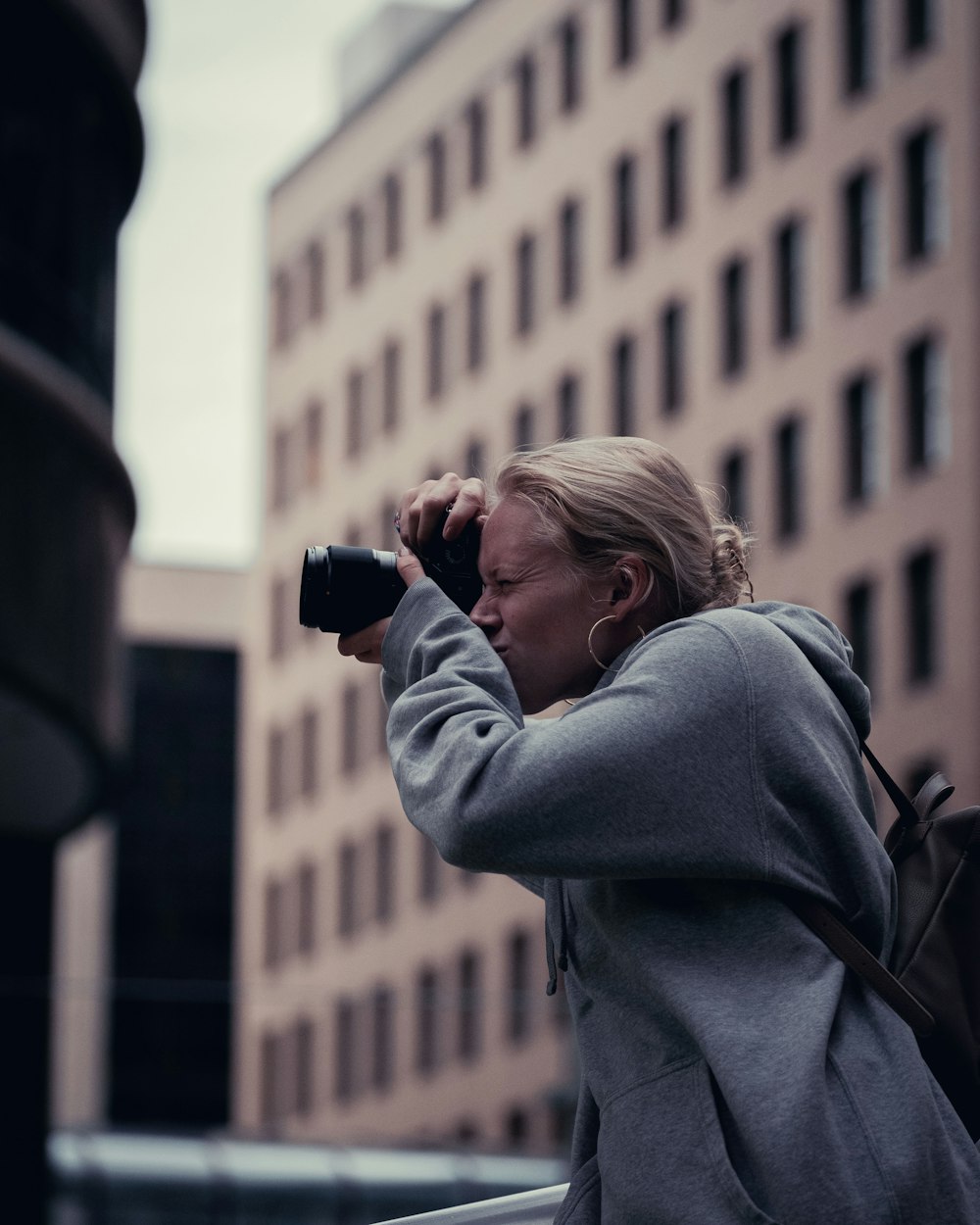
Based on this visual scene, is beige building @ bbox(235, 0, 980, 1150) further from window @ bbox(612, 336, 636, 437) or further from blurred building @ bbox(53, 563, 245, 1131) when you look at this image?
blurred building @ bbox(53, 563, 245, 1131)

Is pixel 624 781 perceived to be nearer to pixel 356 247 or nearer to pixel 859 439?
pixel 859 439

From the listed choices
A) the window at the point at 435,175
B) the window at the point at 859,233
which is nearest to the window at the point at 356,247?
the window at the point at 435,175

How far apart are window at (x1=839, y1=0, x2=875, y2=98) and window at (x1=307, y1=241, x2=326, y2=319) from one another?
20.8 meters

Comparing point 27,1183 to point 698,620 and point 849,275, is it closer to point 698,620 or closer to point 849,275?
point 698,620

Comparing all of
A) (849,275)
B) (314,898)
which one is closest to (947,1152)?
(849,275)

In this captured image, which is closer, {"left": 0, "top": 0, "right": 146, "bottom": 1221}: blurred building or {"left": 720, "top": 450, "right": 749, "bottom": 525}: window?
{"left": 0, "top": 0, "right": 146, "bottom": 1221}: blurred building

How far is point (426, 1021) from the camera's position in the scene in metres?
41.1

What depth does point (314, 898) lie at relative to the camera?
54.4 metres

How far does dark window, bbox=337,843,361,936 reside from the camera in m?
52.5

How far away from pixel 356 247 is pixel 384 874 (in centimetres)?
1373

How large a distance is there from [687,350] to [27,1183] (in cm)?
2734

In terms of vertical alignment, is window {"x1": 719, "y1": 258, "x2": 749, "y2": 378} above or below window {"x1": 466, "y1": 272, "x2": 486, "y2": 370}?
below

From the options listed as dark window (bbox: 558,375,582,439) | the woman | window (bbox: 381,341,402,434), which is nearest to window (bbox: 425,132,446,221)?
window (bbox: 381,341,402,434)

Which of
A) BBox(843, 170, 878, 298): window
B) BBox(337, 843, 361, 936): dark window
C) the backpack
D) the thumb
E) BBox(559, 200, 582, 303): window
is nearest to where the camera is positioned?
the backpack
